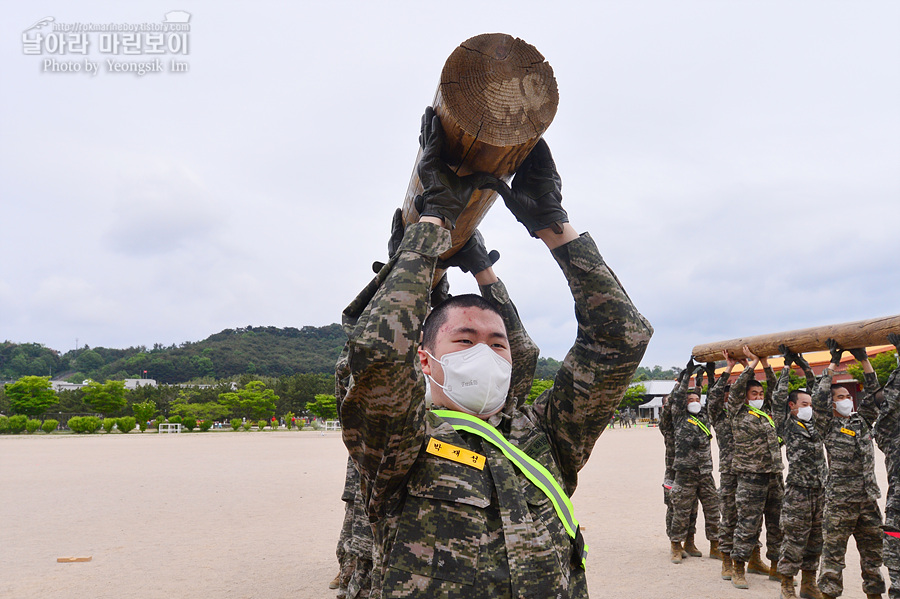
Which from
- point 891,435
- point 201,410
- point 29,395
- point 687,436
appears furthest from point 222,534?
point 201,410

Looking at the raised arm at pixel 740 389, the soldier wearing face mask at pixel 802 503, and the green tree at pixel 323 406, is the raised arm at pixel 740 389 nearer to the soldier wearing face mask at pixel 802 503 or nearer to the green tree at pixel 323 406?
the soldier wearing face mask at pixel 802 503

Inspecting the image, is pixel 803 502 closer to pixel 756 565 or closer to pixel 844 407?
pixel 844 407

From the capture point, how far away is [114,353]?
14488cm

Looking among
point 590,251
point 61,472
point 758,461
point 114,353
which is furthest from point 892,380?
point 114,353

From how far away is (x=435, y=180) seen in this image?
2.11 meters

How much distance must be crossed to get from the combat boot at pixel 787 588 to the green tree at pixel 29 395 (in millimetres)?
52239

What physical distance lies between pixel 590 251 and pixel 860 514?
6023mm

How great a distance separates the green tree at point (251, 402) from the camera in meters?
55.7

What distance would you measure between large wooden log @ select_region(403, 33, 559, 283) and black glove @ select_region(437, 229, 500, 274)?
→ 1.18 meters

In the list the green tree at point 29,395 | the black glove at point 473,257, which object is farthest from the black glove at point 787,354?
the green tree at point 29,395

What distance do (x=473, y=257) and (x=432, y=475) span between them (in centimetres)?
158

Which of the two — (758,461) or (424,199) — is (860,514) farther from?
(424,199)

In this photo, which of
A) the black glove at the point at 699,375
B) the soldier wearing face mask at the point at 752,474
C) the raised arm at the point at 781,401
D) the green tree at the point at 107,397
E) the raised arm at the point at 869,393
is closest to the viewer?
the raised arm at the point at 869,393

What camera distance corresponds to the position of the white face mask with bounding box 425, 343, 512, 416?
7.24 feet
